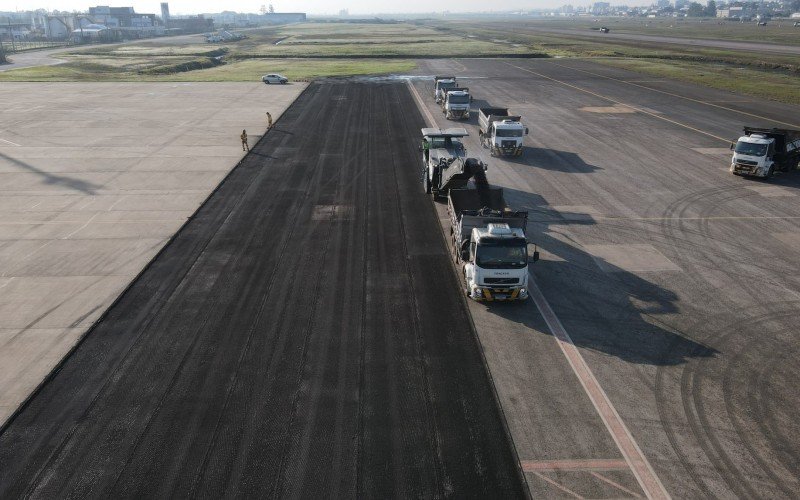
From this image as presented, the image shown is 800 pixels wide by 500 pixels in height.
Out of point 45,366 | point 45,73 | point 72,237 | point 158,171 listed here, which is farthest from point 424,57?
point 45,366

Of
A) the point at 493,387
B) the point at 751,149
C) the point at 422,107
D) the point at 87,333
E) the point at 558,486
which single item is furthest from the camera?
the point at 422,107

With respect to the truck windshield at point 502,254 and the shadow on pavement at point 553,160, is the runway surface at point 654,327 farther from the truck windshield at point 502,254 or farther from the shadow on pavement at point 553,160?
the truck windshield at point 502,254

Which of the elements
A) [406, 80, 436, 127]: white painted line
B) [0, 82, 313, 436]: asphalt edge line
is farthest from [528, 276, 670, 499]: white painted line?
[406, 80, 436, 127]: white painted line

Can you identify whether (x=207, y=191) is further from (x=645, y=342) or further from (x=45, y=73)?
(x=45, y=73)

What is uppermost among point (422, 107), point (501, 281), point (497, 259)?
point (422, 107)

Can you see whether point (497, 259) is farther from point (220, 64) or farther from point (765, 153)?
point (220, 64)

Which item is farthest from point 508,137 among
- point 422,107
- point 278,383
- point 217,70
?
point 217,70
